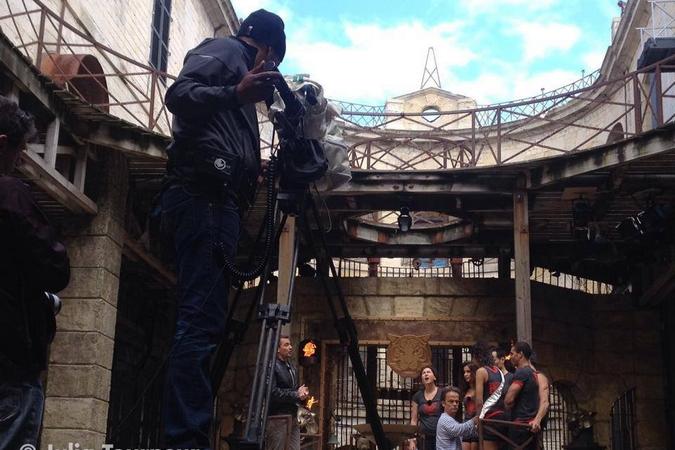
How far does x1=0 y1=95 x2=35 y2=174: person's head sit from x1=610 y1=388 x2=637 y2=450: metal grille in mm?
14770

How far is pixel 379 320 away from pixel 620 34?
913 centimetres

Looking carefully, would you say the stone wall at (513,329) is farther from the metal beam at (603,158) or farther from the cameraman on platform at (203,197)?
the cameraman on platform at (203,197)

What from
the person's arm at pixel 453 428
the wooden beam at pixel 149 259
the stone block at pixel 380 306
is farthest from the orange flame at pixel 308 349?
the person's arm at pixel 453 428

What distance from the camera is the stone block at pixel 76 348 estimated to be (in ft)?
34.6

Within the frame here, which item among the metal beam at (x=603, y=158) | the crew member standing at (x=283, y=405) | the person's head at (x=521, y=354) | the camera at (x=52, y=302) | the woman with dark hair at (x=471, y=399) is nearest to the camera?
the camera at (x=52, y=302)

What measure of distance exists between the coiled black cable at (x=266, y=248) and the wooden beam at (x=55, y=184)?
209 inches

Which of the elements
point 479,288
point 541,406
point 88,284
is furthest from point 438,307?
point 541,406

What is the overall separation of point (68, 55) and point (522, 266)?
6817mm

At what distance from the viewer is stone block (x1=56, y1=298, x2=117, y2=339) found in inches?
419

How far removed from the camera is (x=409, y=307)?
16.2m

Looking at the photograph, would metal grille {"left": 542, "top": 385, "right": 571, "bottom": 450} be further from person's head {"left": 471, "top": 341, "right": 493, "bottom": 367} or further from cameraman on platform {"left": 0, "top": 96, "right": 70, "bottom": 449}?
cameraman on platform {"left": 0, "top": 96, "right": 70, "bottom": 449}

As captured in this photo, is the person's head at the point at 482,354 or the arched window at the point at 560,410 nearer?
the person's head at the point at 482,354

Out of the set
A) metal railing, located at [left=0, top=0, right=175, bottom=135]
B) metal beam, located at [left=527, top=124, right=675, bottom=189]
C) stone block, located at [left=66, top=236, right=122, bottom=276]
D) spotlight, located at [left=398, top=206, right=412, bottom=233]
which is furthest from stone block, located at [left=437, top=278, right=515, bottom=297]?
stone block, located at [left=66, top=236, right=122, bottom=276]

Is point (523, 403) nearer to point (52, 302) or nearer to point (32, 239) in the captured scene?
point (52, 302)
